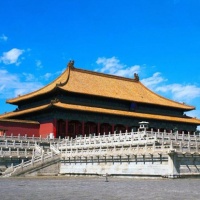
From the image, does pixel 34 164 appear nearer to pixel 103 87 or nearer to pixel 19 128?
pixel 19 128

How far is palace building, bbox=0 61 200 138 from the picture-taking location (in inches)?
2042

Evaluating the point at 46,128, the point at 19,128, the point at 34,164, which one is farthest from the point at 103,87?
the point at 34,164

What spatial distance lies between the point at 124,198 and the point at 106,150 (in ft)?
62.3

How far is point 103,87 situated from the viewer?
208 ft

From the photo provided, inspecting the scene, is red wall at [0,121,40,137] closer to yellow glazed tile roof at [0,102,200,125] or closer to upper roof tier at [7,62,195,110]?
yellow glazed tile roof at [0,102,200,125]

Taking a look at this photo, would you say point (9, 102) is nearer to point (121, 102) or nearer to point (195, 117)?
point (121, 102)

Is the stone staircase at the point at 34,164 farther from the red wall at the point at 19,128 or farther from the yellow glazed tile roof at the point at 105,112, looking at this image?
the yellow glazed tile roof at the point at 105,112

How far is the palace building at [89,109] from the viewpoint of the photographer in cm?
5188

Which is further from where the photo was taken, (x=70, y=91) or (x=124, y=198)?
(x=70, y=91)

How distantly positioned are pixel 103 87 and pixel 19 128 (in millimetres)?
18076

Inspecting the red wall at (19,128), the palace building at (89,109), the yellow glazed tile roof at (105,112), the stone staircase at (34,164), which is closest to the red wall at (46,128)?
the palace building at (89,109)

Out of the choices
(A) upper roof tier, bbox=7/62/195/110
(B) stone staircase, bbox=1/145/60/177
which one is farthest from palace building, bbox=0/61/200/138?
(B) stone staircase, bbox=1/145/60/177

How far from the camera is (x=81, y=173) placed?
3684cm

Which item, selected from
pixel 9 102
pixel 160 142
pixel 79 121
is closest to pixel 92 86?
pixel 79 121
